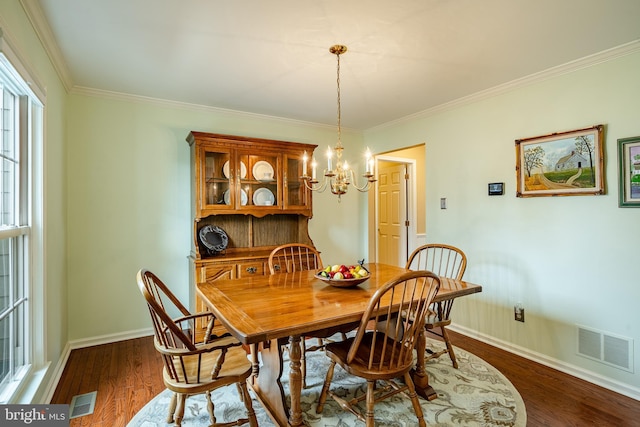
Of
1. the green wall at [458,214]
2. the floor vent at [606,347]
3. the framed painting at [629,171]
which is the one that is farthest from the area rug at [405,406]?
the framed painting at [629,171]

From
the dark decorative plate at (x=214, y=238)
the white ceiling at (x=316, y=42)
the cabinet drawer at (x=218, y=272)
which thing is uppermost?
the white ceiling at (x=316, y=42)

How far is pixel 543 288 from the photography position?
2723 mm

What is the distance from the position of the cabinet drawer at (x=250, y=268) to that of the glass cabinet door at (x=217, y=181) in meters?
0.60

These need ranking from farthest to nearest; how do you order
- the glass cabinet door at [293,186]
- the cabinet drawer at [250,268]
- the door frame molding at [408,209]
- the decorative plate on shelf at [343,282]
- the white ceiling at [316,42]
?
the door frame molding at [408,209], the glass cabinet door at [293,186], the cabinet drawer at [250,268], the decorative plate on shelf at [343,282], the white ceiling at [316,42]

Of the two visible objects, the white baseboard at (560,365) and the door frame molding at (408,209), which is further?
the door frame molding at (408,209)

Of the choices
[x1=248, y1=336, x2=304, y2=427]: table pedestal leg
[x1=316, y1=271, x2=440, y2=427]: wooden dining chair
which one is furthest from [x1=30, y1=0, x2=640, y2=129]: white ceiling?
[x1=248, y1=336, x2=304, y2=427]: table pedestal leg

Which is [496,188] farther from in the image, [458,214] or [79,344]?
[79,344]

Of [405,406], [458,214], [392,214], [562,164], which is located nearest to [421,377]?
[405,406]

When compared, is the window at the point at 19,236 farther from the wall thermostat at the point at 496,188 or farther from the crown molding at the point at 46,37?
the wall thermostat at the point at 496,188

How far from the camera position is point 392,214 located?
5.21m

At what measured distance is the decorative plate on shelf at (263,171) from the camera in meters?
3.50

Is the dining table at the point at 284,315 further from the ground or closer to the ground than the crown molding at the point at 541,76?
closer to the ground

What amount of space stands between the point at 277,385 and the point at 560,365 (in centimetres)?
225

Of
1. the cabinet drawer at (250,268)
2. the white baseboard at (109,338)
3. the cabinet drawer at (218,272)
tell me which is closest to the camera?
the white baseboard at (109,338)
